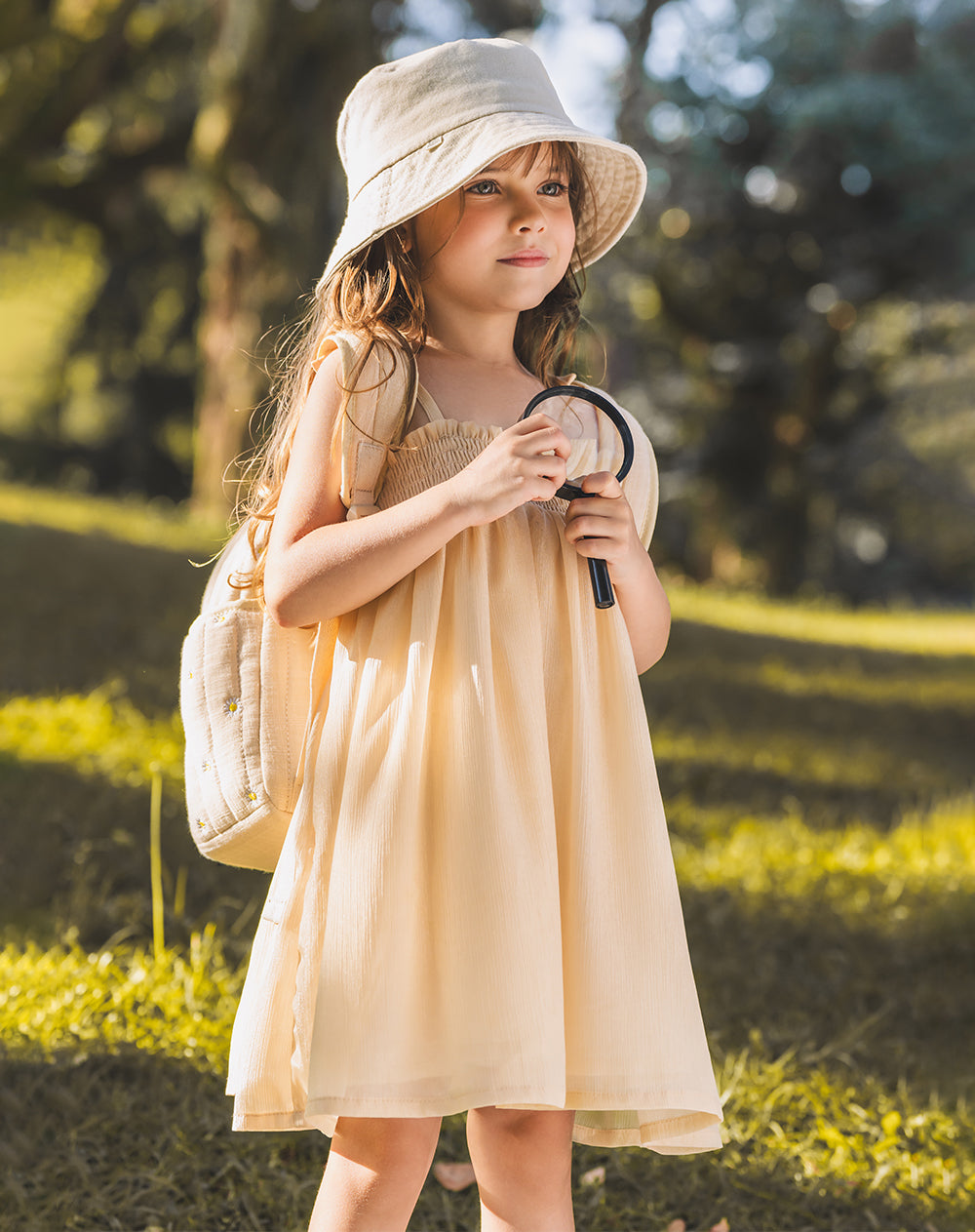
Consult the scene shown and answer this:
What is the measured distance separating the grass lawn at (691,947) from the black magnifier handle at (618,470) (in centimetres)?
130

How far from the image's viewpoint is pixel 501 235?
161 centimetres

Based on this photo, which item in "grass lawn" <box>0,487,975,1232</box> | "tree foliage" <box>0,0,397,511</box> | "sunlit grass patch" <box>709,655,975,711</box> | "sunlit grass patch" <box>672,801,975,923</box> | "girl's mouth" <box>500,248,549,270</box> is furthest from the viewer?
"tree foliage" <box>0,0,397,511</box>

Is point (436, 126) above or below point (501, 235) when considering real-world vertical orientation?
above

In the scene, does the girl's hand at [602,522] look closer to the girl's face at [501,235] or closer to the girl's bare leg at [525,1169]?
the girl's face at [501,235]

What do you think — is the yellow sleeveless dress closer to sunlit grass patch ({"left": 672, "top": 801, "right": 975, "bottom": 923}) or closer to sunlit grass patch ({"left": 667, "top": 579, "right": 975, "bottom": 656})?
sunlit grass patch ({"left": 672, "top": 801, "right": 975, "bottom": 923})

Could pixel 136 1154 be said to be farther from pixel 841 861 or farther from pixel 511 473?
pixel 841 861

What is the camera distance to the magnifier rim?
1.57 meters

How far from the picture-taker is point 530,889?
1445mm

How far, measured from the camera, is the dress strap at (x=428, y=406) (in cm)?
162

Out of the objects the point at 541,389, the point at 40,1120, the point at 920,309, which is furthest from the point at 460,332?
the point at 920,309

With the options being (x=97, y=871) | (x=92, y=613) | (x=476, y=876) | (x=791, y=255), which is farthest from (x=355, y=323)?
(x=791, y=255)

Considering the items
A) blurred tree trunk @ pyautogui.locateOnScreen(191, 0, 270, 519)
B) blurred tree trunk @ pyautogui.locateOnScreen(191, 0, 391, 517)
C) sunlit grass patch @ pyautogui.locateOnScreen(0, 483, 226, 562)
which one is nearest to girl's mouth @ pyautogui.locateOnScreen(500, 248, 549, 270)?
sunlit grass patch @ pyautogui.locateOnScreen(0, 483, 226, 562)

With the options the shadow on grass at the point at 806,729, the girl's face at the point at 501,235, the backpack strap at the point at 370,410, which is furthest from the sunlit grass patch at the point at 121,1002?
the shadow on grass at the point at 806,729

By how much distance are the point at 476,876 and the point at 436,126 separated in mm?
915
